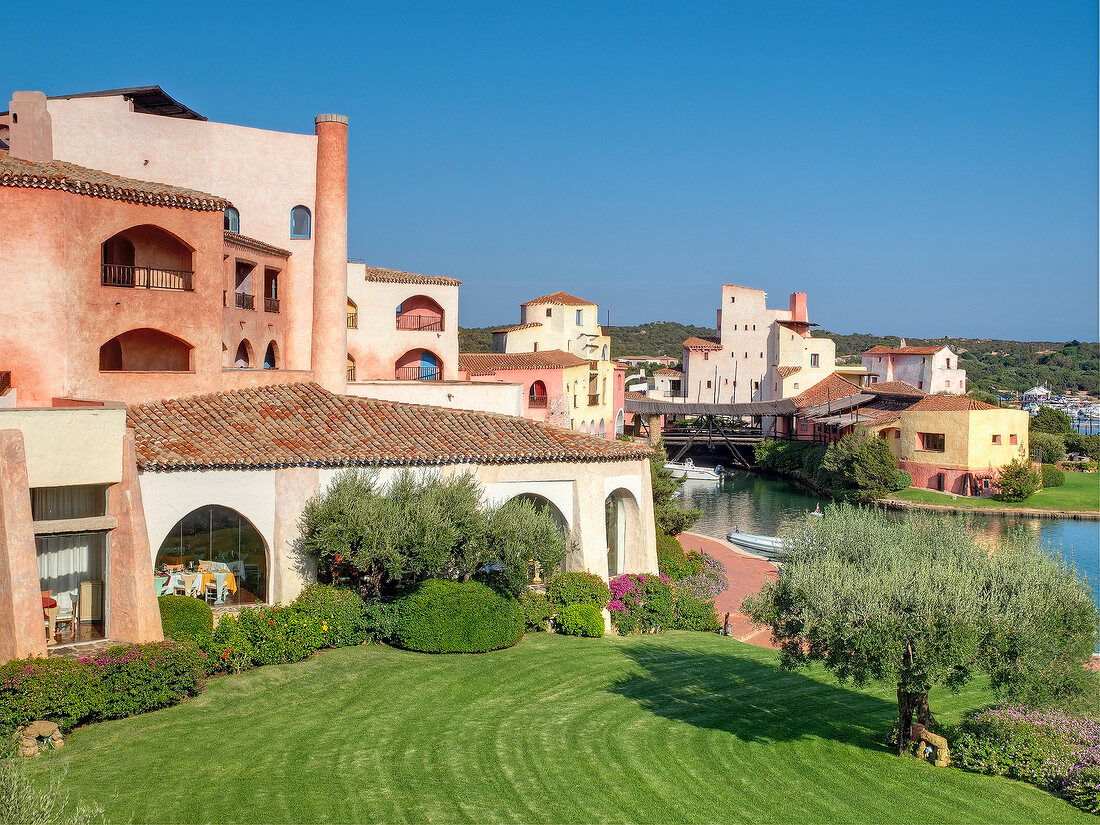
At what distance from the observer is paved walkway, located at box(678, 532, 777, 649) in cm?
2484

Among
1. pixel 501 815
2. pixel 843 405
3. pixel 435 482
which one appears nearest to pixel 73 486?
pixel 435 482

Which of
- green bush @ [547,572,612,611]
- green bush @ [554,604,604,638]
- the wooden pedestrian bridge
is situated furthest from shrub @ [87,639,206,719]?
the wooden pedestrian bridge

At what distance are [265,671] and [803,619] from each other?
929 centimetres

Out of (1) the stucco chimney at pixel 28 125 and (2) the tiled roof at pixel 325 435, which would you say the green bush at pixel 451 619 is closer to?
(2) the tiled roof at pixel 325 435

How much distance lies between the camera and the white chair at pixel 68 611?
1678 cm

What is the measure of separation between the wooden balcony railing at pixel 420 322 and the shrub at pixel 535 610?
20.1 metres

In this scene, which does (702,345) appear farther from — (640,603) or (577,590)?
(577,590)

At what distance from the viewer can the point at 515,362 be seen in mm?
52031

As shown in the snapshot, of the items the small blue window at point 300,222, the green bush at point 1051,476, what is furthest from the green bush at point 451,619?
the green bush at point 1051,476

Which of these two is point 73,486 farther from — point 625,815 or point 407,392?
point 407,392

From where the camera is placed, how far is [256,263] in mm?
29297

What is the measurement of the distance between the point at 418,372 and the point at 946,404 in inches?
1462

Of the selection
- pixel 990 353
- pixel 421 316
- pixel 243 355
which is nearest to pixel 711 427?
pixel 421 316

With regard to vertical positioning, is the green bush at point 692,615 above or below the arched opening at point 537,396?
below
